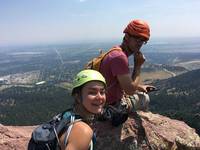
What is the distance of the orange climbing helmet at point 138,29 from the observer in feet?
24.9

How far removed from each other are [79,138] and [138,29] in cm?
438

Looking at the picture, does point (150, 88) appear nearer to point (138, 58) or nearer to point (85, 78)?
point (138, 58)

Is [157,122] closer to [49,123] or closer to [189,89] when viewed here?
[49,123]

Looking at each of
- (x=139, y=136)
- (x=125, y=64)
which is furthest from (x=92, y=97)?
(x=139, y=136)

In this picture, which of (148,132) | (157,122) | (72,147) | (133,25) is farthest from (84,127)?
(157,122)

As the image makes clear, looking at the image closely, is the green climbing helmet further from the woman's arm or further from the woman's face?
the woman's arm

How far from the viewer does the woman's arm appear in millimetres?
3643

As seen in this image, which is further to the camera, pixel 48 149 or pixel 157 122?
pixel 157 122

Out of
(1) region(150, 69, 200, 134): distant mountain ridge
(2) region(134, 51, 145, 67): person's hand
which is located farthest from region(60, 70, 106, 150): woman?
(1) region(150, 69, 200, 134): distant mountain ridge

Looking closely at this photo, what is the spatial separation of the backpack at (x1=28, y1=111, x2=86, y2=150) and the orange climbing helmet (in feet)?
12.7

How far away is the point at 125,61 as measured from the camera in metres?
7.06

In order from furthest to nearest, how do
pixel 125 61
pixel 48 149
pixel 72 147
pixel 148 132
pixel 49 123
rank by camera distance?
pixel 148 132 < pixel 125 61 < pixel 49 123 < pixel 48 149 < pixel 72 147

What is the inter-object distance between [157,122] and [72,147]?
6101 mm

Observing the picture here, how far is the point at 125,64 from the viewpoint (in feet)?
23.3
